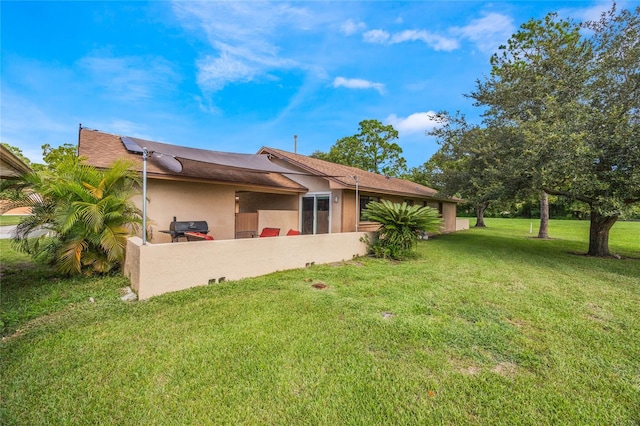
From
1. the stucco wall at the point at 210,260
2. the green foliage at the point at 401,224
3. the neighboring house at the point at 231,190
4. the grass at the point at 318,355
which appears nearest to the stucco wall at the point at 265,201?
the neighboring house at the point at 231,190

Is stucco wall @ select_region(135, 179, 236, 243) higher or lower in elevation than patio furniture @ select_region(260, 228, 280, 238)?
higher

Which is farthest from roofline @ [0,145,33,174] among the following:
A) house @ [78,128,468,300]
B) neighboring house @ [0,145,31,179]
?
house @ [78,128,468,300]

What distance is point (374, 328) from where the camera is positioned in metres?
4.04

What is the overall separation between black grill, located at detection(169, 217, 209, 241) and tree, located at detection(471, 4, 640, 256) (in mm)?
10643

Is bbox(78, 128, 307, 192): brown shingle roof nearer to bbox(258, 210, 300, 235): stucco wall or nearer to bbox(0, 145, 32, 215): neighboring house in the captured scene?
bbox(258, 210, 300, 235): stucco wall

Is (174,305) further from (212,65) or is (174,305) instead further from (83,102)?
(83,102)

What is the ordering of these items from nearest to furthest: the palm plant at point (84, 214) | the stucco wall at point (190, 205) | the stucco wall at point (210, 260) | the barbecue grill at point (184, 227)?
the stucco wall at point (210, 260) < the palm plant at point (84, 214) < the barbecue grill at point (184, 227) < the stucco wall at point (190, 205)

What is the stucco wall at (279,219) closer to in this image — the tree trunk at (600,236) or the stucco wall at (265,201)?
the stucco wall at (265,201)

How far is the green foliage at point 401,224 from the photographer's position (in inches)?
354

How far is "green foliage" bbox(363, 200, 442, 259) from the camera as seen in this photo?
9000 mm

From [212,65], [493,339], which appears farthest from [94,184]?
[212,65]

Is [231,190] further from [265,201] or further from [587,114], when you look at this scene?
[587,114]

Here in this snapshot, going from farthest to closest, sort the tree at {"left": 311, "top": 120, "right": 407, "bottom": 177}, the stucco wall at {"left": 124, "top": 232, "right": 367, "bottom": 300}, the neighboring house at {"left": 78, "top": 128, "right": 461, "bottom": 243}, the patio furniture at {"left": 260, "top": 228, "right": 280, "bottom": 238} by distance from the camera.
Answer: the tree at {"left": 311, "top": 120, "right": 407, "bottom": 177}
the patio furniture at {"left": 260, "top": 228, "right": 280, "bottom": 238}
the neighboring house at {"left": 78, "top": 128, "right": 461, "bottom": 243}
the stucco wall at {"left": 124, "top": 232, "right": 367, "bottom": 300}

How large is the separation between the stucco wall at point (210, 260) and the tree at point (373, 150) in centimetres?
2470
